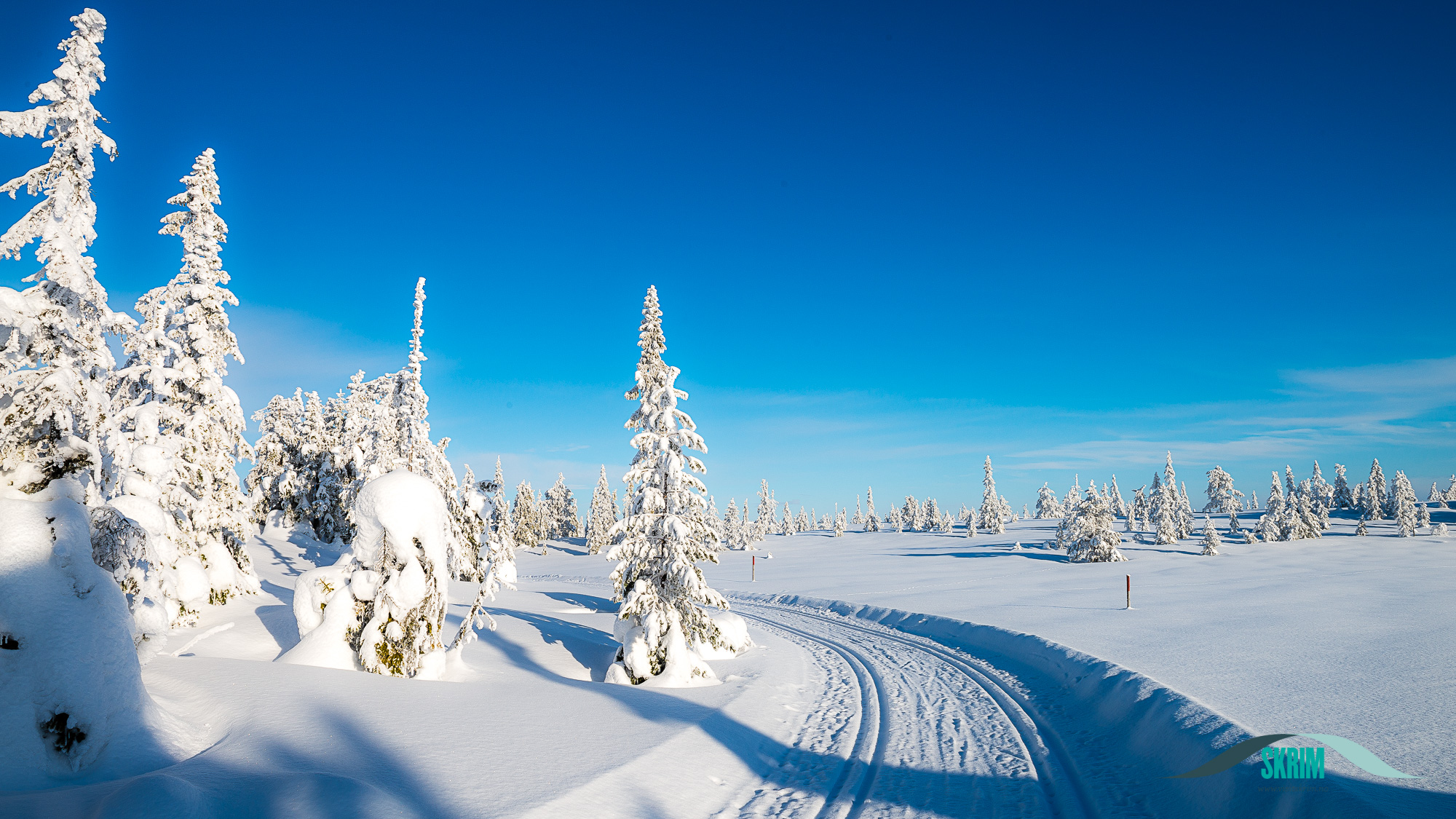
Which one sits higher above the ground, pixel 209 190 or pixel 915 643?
pixel 209 190

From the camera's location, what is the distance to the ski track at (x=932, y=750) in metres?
7.78

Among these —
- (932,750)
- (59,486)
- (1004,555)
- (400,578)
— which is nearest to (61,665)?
(59,486)

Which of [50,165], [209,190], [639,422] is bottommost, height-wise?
[639,422]

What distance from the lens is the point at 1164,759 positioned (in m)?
8.79

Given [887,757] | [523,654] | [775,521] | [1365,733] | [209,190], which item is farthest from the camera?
[775,521]

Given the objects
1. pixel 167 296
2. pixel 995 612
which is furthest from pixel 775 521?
pixel 167 296

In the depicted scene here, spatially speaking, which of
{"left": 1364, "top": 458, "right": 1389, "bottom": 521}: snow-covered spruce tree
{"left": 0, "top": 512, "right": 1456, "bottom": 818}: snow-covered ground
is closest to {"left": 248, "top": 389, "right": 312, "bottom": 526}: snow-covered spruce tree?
{"left": 0, "top": 512, "right": 1456, "bottom": 818}: snow-covered ground

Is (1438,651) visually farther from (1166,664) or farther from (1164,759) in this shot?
(1164,759)

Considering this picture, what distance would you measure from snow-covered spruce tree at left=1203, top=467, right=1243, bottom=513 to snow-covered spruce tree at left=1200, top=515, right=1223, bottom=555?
67.6 meters

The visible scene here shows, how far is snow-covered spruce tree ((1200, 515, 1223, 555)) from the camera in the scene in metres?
48.8

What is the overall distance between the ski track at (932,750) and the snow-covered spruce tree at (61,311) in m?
9.67

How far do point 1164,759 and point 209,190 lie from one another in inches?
1029

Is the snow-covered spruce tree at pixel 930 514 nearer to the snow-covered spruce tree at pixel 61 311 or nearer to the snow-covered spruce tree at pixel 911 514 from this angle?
the snow-covered spruce tree at pixel 911 514

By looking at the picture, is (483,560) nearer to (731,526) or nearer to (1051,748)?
(1051,748)
